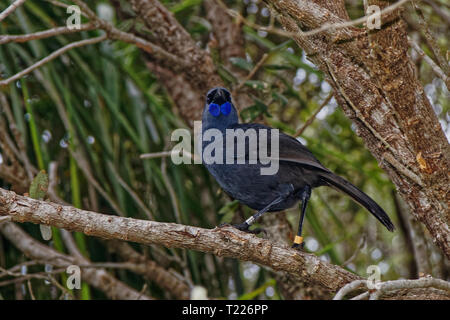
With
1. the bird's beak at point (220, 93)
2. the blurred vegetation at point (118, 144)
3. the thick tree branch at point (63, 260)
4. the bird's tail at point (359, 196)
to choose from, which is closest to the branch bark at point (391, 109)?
the bird's tail at point (359, 196)

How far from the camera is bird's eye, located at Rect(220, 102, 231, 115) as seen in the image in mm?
2793

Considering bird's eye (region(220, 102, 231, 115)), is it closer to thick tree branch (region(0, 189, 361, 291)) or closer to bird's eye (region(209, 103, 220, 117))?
bird's eye (region(209, 103, 220, 117))

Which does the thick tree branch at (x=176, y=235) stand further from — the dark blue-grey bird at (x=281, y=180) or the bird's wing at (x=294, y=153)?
the bird's wing at (x=294, y=153)

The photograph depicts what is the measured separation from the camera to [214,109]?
2.79 meters

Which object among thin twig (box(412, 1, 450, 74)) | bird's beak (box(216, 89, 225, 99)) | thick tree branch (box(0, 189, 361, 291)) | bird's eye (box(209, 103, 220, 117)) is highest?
bird's beak (box(216, 89, 225, 99))

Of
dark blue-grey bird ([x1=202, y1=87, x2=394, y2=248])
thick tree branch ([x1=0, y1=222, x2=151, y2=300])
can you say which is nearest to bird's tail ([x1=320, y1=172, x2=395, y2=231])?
dark blue-grey bird ([x1=202, y1=87, x2=394, y2=248])

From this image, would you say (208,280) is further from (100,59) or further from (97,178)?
(100,59)

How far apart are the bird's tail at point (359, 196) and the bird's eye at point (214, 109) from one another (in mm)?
599

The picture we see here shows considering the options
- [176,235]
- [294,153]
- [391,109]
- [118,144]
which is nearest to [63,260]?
[118,144]

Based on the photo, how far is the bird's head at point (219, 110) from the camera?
110 inches

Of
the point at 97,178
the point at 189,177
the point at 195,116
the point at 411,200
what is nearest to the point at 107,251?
the point at 97,178

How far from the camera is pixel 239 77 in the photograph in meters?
3.48
